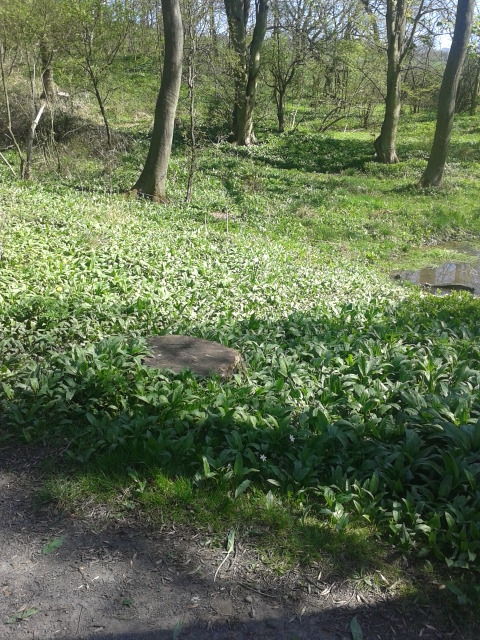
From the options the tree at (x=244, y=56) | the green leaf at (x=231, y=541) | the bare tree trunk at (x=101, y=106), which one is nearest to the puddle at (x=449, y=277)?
the green leaf at (x=231, y=541)

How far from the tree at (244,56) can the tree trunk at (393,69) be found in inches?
194

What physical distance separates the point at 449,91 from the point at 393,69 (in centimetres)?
444

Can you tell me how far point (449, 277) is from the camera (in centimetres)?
1322

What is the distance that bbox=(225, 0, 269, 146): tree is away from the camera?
2256 cm

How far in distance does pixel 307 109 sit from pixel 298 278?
87.4ft

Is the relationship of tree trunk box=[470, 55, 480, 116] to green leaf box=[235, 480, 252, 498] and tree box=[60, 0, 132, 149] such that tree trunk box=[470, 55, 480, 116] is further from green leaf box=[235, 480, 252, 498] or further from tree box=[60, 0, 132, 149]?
green leaf box=[235, 480, 252, 498]

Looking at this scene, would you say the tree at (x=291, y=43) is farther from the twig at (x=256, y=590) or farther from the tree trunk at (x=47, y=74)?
the twig at (x=256, y=590)

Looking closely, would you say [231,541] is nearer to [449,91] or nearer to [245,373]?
[245,373]

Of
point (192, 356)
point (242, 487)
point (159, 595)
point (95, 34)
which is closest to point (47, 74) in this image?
point (95, 34)

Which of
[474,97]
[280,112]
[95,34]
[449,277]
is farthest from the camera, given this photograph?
[474,97]

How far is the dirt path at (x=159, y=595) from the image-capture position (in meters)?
3.03

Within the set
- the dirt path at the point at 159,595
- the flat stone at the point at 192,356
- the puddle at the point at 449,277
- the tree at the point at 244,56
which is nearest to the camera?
the dirt path at the point at 159,595

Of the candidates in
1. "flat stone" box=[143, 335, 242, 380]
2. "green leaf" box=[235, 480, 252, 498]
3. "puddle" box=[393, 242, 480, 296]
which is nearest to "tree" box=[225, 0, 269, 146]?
"puddle" box=[393, 242, 480, 296]

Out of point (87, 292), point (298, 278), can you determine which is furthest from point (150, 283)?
point (298, 278)
